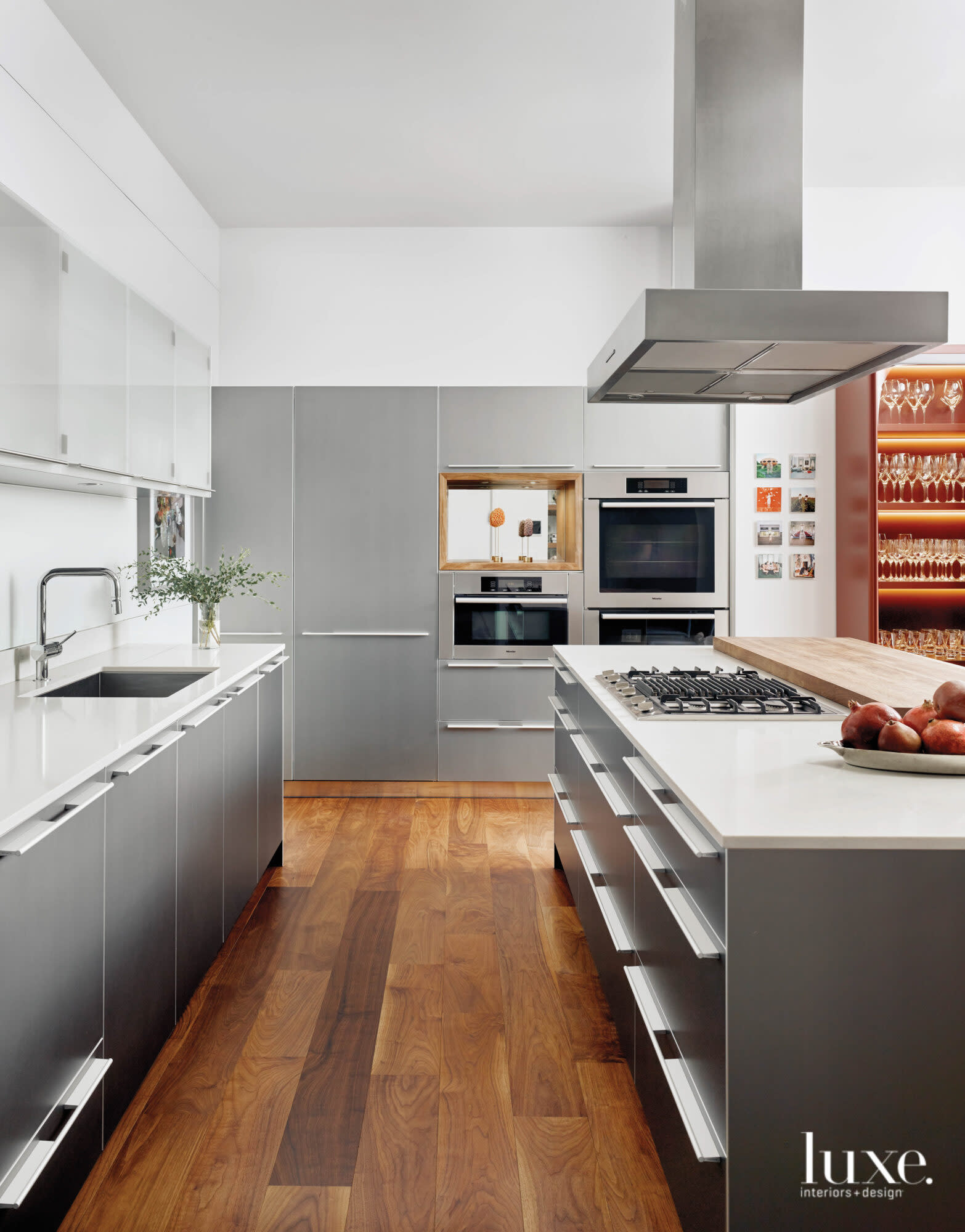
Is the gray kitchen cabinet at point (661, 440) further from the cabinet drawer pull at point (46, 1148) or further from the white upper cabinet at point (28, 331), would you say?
the cabinet drawer pull at point (46, 1148)

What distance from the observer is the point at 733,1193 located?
1229mm

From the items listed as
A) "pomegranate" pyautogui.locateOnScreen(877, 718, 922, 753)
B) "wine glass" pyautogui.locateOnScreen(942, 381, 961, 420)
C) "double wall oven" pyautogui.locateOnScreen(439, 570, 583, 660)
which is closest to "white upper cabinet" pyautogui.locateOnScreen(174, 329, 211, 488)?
"double wall oven" pyautogui.locateOnScreen(439, 570, 583, 660)

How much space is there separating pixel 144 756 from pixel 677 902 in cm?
122

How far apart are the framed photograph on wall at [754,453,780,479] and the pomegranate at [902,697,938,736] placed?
10.6ft

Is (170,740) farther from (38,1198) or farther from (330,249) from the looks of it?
(330,249)

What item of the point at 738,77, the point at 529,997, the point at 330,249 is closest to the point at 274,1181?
the point at 529,997

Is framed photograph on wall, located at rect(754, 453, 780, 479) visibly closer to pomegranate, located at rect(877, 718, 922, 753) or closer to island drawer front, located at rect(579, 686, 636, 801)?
island drawer front, located at rect(579, 686, 636, 801)

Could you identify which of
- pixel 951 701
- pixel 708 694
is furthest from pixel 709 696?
pixel 951 701

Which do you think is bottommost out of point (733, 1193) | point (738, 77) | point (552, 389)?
point (733, 1193)

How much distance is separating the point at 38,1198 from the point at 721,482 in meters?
4.19

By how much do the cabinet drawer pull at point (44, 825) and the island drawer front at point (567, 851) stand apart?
1692 millimetres

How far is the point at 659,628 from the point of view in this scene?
4.82 metres

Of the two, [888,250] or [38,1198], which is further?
[888,250]

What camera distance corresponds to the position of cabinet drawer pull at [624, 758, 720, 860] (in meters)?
1.32
